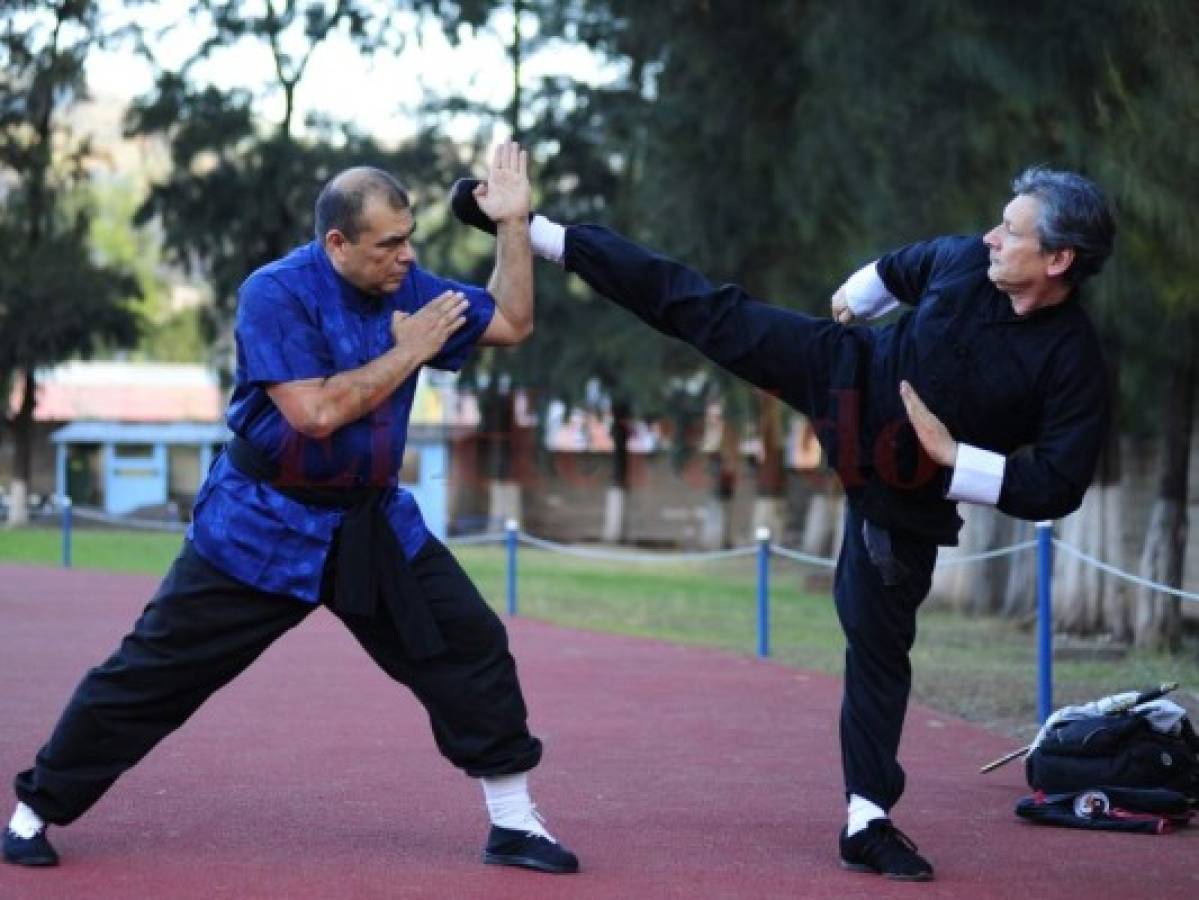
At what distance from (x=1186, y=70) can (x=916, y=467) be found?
6.97 m

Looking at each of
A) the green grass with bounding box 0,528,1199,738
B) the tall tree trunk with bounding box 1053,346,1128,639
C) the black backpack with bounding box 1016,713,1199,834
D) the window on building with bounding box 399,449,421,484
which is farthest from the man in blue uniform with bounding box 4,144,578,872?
the window on building with bounding box 399,449,421,484

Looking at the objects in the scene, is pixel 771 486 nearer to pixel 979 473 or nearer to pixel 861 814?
pixel 861 814

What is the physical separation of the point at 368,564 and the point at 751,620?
15.5 metres

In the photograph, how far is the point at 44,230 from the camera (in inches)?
1802

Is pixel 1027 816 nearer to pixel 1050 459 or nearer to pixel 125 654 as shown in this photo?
pixel 1050 459

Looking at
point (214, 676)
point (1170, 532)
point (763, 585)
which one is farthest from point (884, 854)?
point (1170, 532)

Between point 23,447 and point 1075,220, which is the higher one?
point 1075,220

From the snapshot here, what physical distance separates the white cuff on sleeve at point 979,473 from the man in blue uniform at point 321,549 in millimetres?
1538

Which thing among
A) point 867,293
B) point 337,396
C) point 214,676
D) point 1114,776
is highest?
point 867,293

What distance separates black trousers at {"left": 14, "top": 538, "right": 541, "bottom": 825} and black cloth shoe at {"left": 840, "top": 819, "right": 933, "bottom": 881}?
1075 mm

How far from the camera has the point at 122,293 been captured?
150 feet

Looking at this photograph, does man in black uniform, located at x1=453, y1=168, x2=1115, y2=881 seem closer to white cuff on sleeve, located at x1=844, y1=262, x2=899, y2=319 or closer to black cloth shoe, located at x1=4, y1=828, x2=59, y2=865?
white cuff on sleeve, located at x1=844, y1=262, x2=899, y2=319

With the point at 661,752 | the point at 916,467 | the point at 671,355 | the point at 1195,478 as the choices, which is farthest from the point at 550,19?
the point at 916,467

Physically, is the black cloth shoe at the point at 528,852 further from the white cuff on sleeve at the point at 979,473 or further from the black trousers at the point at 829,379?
the white cuff on sleeve at the point at 979,473
